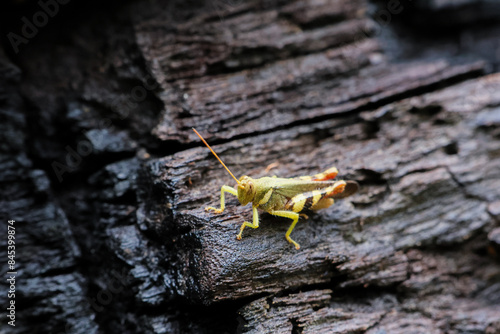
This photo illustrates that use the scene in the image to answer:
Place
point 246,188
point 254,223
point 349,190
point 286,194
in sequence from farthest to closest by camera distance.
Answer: point 349,190, point 286,194, point 254,223, point 246,188

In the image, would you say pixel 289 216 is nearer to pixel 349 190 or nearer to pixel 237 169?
pixel 349 190

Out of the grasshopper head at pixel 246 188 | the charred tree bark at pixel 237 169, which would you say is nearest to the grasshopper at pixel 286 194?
the grasshopper head at pixel 246 188

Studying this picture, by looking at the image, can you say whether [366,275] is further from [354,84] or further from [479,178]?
[354,84]

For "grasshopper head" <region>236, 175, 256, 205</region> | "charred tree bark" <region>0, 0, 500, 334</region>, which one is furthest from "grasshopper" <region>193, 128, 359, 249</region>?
"charred tree bark" <region>0, 0, 500, 334</region>

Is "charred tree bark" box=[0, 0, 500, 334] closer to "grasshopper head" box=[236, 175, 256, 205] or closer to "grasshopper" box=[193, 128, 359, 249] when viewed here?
"grasshopper" box=[193, 128, 359, 249]

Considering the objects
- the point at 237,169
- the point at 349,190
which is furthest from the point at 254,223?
the point at 349,190

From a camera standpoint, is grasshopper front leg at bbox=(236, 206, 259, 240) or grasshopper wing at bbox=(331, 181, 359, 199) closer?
grasshopper front leg at bbox=(236, 206, 259, 240)
